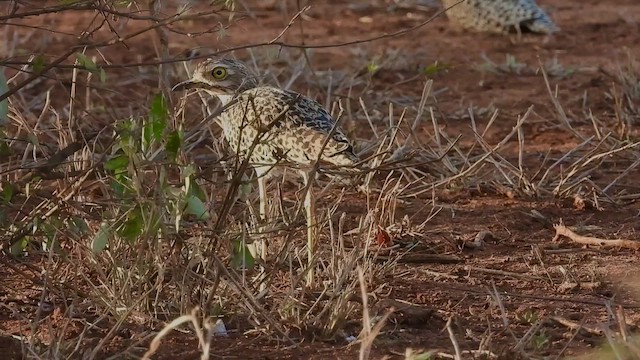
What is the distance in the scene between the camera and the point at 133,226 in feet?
12.0

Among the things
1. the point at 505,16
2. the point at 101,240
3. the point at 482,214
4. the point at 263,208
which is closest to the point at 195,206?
the point at 101,240

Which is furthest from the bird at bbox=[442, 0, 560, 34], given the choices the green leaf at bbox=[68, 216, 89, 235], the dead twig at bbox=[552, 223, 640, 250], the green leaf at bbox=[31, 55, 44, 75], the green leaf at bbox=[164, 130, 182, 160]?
the green leaf at bbox=[31, 55, 44, 75]

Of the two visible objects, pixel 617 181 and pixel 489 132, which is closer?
pixel 617 181

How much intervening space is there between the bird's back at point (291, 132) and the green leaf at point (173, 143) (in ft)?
2.88

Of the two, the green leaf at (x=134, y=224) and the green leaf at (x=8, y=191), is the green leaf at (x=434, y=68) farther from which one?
the green leaf at (x=8, y=191)

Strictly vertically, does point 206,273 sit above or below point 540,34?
above

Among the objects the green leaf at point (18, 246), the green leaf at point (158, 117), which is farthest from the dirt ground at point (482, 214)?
the green leaf at point (158, 117)

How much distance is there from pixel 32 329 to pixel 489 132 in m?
3.89

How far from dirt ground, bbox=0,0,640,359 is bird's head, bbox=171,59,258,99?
332mm

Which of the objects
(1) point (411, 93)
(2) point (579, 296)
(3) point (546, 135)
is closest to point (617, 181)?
(3) point (546, 135)

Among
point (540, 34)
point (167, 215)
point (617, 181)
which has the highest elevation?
point (167, 215)

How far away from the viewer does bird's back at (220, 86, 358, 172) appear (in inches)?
180

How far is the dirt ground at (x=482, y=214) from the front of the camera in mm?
3875

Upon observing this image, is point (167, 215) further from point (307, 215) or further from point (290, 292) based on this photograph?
point (307, 215)
